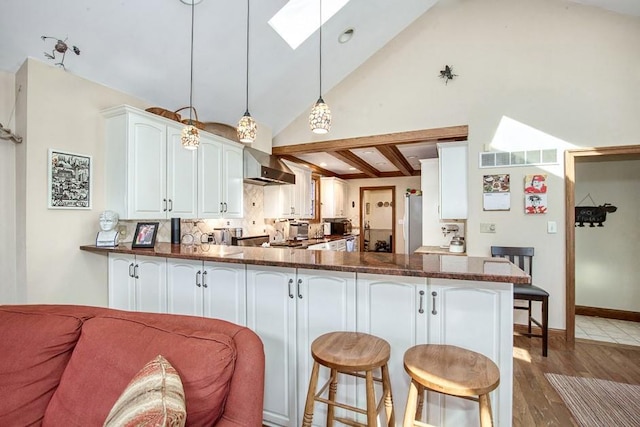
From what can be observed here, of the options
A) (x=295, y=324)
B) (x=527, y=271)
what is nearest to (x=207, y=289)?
(x=295, y=324)

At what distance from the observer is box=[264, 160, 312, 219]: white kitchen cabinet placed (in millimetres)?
4914

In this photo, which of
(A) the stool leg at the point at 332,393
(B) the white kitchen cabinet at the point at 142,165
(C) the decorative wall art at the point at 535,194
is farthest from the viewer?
(C) the decorative wall art at the point at 535,194

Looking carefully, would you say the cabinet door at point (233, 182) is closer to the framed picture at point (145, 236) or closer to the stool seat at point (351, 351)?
the framed picture at point (145, 236)

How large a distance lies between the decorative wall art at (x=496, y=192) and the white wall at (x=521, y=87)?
0.20ft

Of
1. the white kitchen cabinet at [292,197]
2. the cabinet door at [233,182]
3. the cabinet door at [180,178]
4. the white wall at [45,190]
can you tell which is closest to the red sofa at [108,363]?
the white wall at [45,190]

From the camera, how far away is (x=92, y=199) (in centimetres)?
269

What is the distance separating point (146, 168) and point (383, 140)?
277 centimetres

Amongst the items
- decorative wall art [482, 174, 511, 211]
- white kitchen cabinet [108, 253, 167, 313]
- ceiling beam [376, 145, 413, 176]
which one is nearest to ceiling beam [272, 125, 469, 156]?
ceiling beam [376, 145, 413, 176]

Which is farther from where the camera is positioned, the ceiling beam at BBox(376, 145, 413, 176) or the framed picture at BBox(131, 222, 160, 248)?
the ceiling beam at BBox(376, 145, 413, 176)

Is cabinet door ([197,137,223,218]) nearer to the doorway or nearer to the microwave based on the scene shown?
the microwave

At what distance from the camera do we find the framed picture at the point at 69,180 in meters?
2.40

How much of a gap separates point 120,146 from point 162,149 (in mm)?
359

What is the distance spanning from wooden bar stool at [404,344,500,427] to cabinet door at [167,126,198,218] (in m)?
2.70

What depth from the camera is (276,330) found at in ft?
6.21
